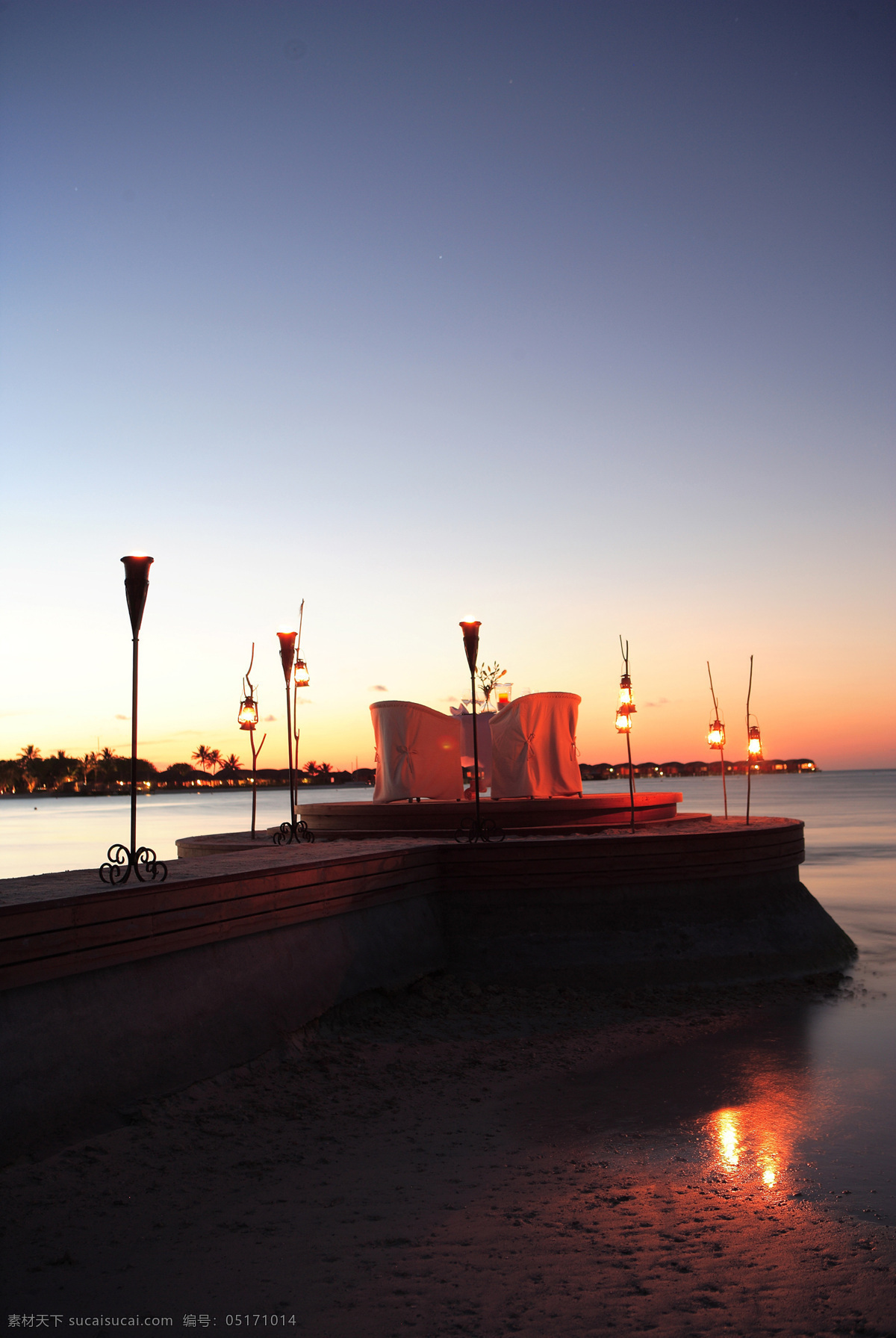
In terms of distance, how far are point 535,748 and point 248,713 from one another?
10.7ft

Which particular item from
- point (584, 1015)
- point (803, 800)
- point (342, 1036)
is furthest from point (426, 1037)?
point (803, 800)

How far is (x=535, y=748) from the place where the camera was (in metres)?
10.8

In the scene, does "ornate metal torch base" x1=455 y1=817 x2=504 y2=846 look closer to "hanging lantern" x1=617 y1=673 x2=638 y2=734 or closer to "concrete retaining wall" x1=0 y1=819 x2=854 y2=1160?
"concrete retaining wall" x1=0 y1=819 x2=854 y2=1160

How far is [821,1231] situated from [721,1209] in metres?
0.41

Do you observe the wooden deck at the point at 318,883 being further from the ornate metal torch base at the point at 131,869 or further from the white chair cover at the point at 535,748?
the white chair cover at the point at 535,748

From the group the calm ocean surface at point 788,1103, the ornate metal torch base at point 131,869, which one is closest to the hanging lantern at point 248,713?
the ornate metal torch base at point 131,869

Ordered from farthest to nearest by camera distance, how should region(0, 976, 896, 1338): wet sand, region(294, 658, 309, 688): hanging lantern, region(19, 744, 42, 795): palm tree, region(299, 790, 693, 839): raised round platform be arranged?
region(19, 744, 42, 795): palm tree, region(294, 658, 309, 688): hanging lantern, region(299, 790, 693, 839): raised round platform, region(0, 976, 896, 1338): wet sand

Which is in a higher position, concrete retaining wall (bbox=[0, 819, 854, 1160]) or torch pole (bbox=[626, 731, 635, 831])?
torch pole (bbox=[626, 731, 635, 831])

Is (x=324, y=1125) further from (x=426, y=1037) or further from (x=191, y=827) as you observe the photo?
(x=191, y=827)

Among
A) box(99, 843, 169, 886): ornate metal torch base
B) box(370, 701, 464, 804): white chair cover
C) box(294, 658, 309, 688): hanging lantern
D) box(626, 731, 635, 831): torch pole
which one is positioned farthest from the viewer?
box(294, 658, 309, 688): hanging lantern

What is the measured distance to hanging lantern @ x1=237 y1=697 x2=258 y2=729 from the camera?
10711 mm

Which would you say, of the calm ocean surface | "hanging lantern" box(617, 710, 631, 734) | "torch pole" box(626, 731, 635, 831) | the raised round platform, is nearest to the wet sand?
the calm ocean surface

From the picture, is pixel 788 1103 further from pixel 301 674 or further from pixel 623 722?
pixel 301 674

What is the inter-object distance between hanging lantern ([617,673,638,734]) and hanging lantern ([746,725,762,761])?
1365 mm
